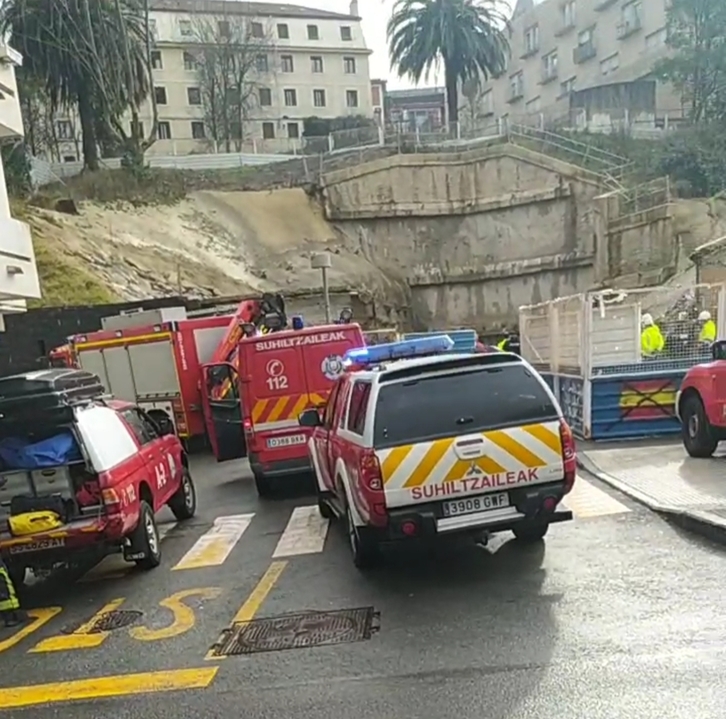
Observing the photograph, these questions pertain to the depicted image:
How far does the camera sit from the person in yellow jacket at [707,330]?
→ 535 inches

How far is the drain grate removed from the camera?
17.9ft

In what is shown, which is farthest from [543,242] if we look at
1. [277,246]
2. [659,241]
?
[277,246]

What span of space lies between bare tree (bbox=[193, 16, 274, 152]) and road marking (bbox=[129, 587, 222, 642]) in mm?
53752

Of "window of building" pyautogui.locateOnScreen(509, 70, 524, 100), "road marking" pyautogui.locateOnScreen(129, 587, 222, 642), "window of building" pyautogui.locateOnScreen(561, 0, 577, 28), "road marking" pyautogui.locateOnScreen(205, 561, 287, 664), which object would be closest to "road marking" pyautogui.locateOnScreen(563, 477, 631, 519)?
"road marking" pyautogui.locateOnScreen(205, 561, 287, 664)

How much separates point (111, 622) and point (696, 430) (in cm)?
809

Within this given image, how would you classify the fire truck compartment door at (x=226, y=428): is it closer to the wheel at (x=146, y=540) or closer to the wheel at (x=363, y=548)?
the wheel at (x=146, y=540)

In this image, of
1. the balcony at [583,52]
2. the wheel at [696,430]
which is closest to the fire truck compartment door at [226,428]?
the wheel at [696,430]

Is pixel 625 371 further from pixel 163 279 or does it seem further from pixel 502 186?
pixel 502 186

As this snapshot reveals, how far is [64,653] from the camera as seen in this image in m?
5.81

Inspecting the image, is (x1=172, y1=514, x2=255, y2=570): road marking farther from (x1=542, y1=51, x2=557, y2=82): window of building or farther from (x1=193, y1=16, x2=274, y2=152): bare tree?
(x1=542, y1=51, x2=557, y2=82): window of building

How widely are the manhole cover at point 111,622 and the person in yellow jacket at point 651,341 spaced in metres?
10.1

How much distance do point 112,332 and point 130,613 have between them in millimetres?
12302

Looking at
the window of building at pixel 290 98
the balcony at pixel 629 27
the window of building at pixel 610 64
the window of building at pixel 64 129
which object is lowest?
the window of building at pixel 64 129

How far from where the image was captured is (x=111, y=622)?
647 centimetres
